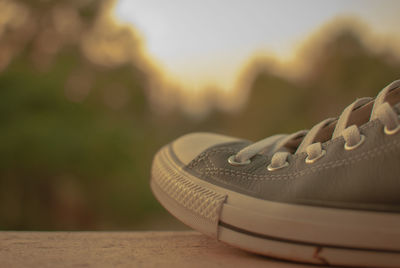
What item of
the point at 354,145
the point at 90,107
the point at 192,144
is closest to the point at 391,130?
the point at 354,145

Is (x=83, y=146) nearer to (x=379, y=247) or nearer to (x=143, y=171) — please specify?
(x=143, y=171)

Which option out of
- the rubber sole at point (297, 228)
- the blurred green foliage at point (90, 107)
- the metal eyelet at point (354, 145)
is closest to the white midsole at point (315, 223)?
the rubber sole at point (297, 228)

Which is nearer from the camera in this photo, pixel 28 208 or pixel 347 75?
pixel 28 208

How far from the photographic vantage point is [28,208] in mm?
8312

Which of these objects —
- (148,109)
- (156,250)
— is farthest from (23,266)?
(148,109)

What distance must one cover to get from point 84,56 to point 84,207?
12.2 ft

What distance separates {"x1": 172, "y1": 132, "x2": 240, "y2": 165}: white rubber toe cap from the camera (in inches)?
30.7

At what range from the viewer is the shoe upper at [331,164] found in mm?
592

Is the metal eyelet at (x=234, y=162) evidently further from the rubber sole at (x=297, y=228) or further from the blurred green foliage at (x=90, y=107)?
the blurred green foliage at (x=90, y=107)

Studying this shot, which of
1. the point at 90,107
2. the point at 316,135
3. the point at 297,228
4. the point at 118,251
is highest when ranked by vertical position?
the point at 316,135

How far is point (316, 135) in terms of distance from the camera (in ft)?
2.44

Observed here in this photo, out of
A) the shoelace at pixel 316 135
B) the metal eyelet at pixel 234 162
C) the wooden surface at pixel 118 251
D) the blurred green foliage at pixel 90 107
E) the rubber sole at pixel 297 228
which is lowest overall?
the blurred green foliage at pixel 90 107

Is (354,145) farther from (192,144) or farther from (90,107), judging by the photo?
(90,107)

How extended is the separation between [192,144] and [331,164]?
318 millimetres
